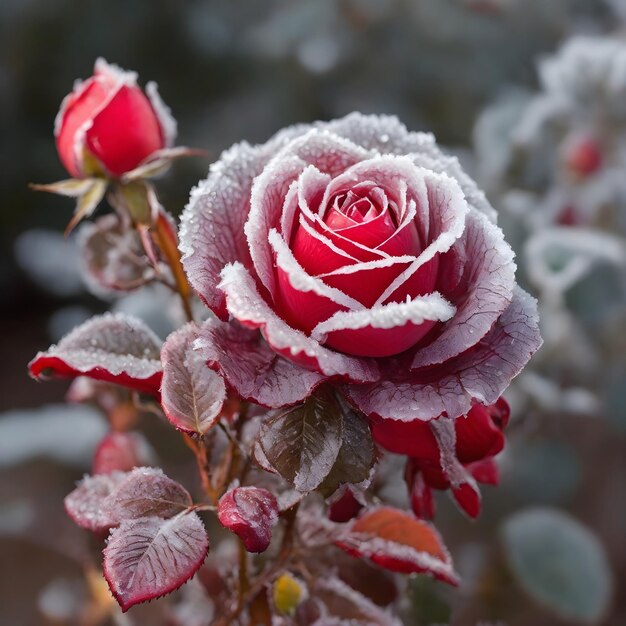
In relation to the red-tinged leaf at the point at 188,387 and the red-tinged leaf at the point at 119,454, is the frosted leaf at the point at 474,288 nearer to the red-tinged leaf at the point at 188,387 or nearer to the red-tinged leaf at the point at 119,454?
the red-tinged leaf at the point at 188,387

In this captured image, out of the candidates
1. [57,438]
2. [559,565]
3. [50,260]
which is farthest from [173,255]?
[50,260]

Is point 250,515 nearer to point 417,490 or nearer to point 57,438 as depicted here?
point 417,490

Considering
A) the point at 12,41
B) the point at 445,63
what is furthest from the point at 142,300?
the point at 12,41

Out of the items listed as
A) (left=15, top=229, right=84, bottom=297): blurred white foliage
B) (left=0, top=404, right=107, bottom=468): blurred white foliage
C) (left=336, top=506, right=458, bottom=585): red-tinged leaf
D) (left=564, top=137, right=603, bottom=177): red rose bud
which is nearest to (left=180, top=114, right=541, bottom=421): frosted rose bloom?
(left=336, top=506, right=458, bottom=585): red-tinged leaf

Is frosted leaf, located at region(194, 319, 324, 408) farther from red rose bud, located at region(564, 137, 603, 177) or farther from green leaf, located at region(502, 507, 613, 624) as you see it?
red rose bud, located at region(564, 137, 603, 177)

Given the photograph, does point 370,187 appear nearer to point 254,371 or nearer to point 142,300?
point 254,371

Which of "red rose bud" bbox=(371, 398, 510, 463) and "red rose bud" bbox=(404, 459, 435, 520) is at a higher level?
"red rose bud" bbox=(371, 398, 510, 463)
